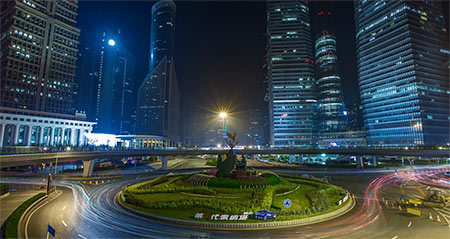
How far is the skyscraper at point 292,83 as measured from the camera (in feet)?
532

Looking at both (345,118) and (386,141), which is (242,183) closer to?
(386,141)

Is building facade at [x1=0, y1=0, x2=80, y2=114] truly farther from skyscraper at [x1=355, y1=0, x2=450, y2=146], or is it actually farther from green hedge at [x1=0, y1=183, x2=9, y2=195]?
skyscraper at [x1=355, y1=0, x2=450, y2=146]

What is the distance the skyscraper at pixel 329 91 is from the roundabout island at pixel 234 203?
147777 mm

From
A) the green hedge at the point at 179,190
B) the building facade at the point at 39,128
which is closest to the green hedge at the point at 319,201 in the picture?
the green hedge at the point at 179,190

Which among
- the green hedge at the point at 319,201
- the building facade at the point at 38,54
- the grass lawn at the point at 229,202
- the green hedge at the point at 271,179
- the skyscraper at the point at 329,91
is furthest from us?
the skyscraper at the point at 329,91

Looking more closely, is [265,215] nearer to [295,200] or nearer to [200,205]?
[200,205]

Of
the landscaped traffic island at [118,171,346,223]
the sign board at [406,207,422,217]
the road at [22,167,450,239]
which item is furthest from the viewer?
the sign board at [406,207,422,217]

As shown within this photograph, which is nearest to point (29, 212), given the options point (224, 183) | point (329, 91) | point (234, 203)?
point (234, 203)

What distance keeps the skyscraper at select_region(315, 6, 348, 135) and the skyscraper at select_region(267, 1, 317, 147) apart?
13.9 metres

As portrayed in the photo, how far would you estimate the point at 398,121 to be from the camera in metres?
133

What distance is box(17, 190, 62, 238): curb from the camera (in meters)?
21.1

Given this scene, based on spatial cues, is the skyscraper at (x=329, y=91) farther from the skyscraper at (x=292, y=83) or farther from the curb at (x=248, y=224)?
the curb at (x=248, y=224)

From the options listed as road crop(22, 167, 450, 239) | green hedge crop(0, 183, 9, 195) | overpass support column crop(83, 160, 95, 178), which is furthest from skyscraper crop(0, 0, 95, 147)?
road crop(22, 167, 450, 239)

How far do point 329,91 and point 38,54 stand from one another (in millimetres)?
189797
